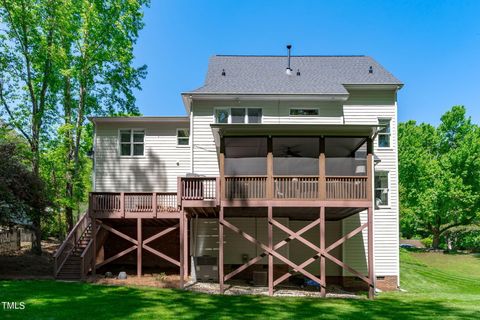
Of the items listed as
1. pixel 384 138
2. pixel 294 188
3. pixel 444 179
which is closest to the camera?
pixel 294 188

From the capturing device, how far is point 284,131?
511 inches

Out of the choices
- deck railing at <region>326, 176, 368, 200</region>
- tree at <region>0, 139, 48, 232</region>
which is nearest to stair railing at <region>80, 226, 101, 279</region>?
tree at <region>0, 139, 48, 232</region>

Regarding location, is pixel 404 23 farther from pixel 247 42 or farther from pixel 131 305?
pixel 131 305

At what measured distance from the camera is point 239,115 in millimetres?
16422

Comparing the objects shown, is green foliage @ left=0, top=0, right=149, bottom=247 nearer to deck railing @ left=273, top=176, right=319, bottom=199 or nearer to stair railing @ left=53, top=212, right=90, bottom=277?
stair railing @ left=53, top=212, right=90, bottom=277

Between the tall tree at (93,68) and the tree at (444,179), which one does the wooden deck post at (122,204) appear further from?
the tree at (444,179)

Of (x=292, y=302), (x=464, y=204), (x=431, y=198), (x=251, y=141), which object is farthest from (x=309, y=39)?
(x=464, y=204)

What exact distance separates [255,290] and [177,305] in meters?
3.99

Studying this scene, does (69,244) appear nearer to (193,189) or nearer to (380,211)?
(193,189)

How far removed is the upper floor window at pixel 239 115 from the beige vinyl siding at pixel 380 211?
4.09 metres

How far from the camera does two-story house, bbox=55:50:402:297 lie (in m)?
12.9

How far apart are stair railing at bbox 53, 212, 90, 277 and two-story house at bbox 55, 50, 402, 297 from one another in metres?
0.09

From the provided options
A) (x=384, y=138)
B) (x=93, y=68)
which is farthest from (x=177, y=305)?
(x=93, y=68)

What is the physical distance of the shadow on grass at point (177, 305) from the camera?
8941 mm
